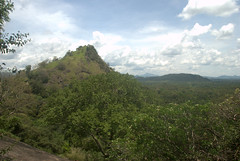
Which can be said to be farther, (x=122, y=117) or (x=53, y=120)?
(x=53, y=120)

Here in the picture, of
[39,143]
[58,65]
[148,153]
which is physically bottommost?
[39,143]

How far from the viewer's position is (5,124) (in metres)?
18.4

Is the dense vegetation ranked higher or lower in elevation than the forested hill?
lower

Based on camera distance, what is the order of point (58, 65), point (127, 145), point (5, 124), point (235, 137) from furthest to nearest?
point (58, 65) → point (5, 124) → point (127, 145) → point (235, 137)

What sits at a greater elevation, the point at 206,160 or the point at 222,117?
the point at 222,117

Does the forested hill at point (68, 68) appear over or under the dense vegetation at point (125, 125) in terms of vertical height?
over

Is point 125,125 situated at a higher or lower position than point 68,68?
lower

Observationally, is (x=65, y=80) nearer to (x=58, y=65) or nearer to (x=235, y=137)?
(x=58, y=65)

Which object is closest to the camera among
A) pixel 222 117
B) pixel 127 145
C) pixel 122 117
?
pixel 222 117

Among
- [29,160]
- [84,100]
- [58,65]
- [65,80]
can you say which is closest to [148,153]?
[29,160]

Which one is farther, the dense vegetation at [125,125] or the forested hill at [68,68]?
the forested hill at [68,68]

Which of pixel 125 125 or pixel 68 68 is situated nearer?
pixel 125 125

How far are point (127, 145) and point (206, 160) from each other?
4799 millimetres

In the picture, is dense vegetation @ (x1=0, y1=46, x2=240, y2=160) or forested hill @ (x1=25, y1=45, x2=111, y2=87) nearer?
dense vegetation @ (x1=0, y1=46, x2=240, y2=160)
